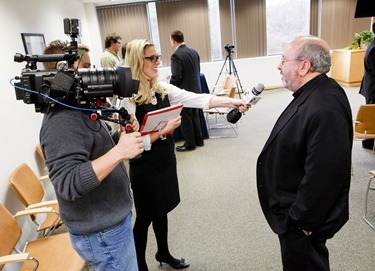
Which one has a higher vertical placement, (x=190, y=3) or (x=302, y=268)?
(x=190, y=3)

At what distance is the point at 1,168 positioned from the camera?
2.10 metres

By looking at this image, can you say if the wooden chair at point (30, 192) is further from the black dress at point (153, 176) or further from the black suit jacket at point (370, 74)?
the black suit jacket at point (370, 74)

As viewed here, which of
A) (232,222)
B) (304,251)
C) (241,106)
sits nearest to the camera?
(304,251)

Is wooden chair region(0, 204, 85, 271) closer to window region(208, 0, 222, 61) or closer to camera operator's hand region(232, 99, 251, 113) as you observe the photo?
camera operator's hand region(232, 99, 251, 113)

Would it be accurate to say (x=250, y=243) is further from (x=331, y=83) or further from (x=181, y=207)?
(x=331, y=83)

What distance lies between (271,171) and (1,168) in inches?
74.4

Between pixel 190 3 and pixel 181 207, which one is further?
pixel 190 3

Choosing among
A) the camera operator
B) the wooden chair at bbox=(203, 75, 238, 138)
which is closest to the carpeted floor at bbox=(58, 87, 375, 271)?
the wooden chair at bbox=(203, 75, 238, 138)

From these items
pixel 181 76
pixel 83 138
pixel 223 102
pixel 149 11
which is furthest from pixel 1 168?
pixel 149 11

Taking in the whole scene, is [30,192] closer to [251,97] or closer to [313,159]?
[251,97]

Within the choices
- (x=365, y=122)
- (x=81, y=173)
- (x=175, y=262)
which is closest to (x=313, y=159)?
(x=81, y=173)

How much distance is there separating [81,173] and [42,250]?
3.80 feet

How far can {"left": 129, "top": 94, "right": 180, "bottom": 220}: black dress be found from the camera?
1.66 metres

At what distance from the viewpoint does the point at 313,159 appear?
117 cm
